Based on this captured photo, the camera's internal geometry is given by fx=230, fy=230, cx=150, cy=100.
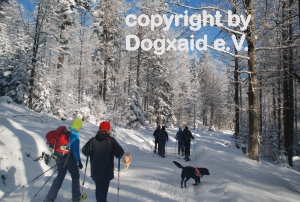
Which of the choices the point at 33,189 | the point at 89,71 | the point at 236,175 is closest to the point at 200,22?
the point at 236,175

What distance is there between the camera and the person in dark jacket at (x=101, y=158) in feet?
15.5

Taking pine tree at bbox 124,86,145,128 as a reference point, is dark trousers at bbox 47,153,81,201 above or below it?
below

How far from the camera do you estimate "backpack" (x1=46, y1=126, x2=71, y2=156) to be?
521 centimetres

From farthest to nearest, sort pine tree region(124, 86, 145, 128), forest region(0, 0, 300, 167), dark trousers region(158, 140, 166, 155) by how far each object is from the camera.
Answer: pine tree region(124, 86, 145, 128) → dark trousers region(158, 140, 166, 155) → forest region(0, 0, 300, 167)

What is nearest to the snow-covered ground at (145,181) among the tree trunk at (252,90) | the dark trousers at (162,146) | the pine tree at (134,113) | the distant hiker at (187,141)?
the tree trunk at (252,90)

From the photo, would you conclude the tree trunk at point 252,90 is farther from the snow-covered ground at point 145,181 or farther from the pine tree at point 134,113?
the pine tree at point 134,113

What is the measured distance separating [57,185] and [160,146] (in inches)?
357

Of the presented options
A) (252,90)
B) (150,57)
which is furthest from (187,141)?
(150,57)

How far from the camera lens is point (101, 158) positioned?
4766mm

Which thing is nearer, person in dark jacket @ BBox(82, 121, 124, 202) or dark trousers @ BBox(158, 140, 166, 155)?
person in dark jacket @ BBox(82, 121, 124, 202)

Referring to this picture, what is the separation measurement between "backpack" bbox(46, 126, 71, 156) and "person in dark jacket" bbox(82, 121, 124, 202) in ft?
2.24

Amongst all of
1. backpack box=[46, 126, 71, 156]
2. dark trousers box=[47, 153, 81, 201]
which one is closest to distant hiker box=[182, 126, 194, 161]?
dark trousers box=[47, 153, 81, 201]

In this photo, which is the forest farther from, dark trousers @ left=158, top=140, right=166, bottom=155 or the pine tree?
dark trousers @ left=158, top=140, right=166, bottom=155

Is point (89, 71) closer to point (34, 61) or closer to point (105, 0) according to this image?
point (105, 0)
